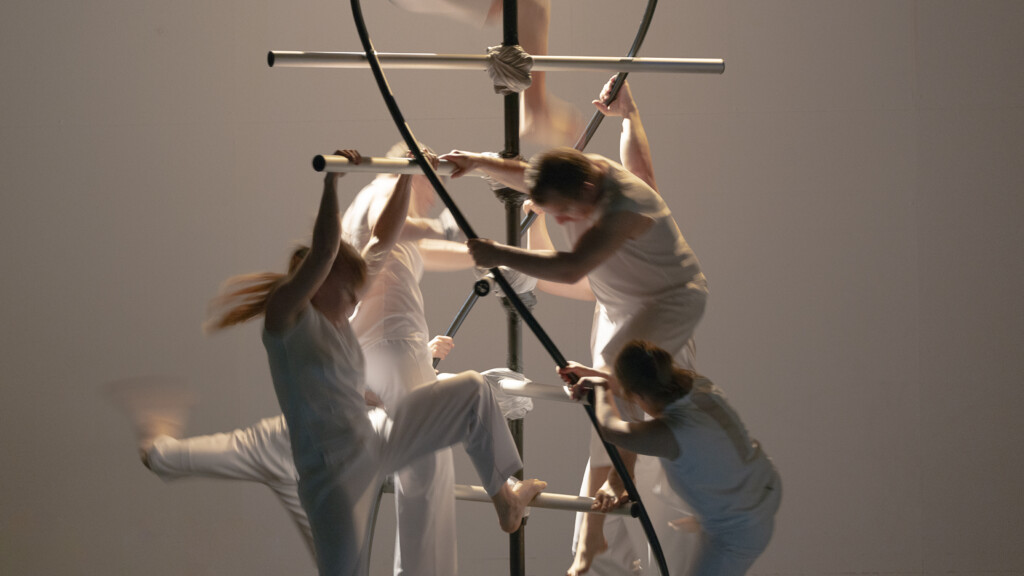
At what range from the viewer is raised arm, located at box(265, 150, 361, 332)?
204 cm

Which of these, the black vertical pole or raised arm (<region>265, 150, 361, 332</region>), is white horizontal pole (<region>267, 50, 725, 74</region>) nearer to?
the black vertical pole

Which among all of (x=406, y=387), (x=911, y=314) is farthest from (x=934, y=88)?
(x=406, y=387)

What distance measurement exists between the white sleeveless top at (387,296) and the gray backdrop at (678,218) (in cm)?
176

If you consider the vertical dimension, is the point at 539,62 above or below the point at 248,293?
above

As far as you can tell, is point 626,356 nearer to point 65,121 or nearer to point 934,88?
point 934,88

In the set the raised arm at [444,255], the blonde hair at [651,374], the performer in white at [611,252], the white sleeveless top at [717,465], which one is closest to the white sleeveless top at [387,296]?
the raised arm at [444,255]

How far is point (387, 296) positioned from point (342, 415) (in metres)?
0.40

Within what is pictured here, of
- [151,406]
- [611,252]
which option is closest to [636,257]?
[611,252]

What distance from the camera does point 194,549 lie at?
4.48 metres

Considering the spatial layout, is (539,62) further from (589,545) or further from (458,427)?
(589,545)

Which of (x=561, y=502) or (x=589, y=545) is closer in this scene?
(x=561, y=502)

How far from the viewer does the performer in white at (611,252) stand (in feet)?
7.02

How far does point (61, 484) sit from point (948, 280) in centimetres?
408

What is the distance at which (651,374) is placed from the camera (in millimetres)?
2131
